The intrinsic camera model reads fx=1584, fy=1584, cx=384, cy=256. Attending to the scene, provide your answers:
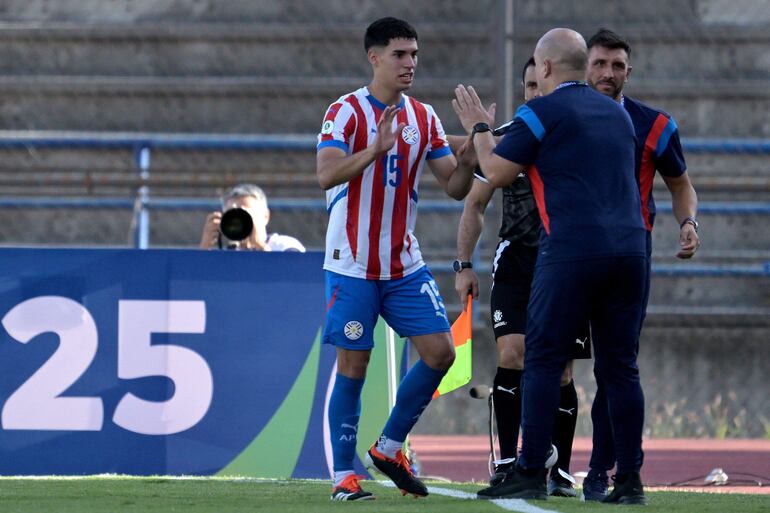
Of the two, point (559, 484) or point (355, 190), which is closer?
point (355, 190)

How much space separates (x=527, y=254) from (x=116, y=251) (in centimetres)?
281

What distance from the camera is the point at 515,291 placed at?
316 inches

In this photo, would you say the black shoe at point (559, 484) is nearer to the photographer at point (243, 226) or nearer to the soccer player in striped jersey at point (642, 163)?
the soccer player in striped jersey at point (642, 163)

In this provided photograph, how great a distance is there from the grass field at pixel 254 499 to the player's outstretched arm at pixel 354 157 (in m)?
1.44

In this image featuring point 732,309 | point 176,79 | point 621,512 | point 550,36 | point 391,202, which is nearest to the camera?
→ point 621,512

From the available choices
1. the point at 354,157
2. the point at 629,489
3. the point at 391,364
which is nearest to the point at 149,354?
the point at 391,364

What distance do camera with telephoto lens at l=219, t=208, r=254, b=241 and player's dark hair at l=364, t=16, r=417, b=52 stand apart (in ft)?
9.76

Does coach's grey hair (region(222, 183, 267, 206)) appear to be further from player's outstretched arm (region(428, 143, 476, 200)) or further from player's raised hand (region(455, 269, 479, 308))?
player's outstretched arm (region(428, 143, 476, 200))

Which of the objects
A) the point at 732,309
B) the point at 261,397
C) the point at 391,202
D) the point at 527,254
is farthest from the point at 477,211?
the point at 732,309

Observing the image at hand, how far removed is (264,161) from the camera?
53.4 feet

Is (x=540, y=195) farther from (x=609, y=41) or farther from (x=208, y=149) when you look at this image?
(x=208, y=149)

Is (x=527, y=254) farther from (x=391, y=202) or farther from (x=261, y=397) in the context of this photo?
(x=261, y=397)

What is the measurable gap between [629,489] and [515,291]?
161cm

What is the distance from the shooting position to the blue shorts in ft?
23.6
